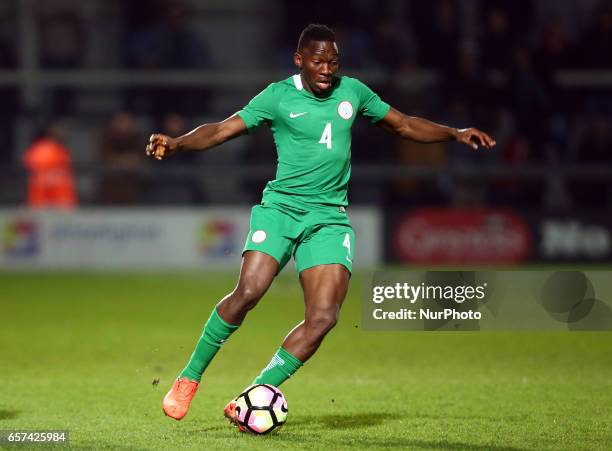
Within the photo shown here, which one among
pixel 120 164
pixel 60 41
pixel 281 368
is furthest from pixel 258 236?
pixel 60 41

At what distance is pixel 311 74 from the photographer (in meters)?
6.41

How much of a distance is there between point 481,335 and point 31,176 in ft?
27.9

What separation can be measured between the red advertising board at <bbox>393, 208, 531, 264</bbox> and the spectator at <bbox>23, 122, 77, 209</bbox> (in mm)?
4809

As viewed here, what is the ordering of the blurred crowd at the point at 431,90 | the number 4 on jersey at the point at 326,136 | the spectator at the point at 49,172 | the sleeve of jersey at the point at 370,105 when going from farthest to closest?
the spectator at the point at 49,172 < the blurred crowd at the point at 431,90 < the sleeve of jersey at the point at 370,105 < the number 4 on jersey at the point at 326,136

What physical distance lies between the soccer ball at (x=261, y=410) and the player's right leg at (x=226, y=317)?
1.08 feet

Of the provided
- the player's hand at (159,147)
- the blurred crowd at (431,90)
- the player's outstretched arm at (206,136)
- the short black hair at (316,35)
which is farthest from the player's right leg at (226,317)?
the blurred crowd at (431,90)

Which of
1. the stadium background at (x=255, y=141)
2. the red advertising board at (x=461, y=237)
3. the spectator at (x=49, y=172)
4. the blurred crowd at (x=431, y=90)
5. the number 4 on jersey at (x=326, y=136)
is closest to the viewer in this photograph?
the number 4 on jersey at (x=326, y=136)

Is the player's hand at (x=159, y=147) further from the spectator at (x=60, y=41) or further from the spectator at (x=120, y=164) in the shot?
the spectator at (x=60, y=41)

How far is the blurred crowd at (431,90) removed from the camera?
1697 centimetres

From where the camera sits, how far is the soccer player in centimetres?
631

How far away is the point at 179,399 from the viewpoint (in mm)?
6359

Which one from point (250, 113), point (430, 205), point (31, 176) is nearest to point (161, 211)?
point (31, 176)

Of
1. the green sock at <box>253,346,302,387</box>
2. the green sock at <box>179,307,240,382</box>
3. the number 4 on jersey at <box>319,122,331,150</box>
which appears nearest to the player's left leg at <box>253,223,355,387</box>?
the green sock at <box>253,346,302,387</box>

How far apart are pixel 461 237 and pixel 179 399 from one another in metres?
10.4
